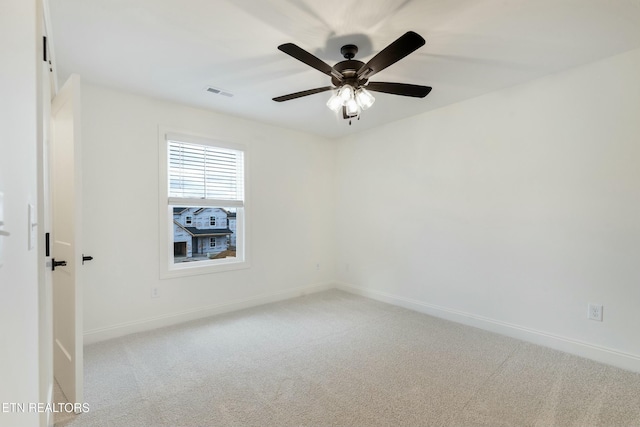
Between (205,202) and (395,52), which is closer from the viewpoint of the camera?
(395,52)

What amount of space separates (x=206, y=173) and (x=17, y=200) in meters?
2.92

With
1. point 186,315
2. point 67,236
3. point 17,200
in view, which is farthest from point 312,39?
point 186,315

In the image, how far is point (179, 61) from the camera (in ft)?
8.00

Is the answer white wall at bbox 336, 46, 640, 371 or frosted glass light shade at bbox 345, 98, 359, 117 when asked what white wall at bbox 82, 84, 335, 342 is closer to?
white wall at bbox 336, 46, 640, 371

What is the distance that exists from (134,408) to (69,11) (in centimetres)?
247

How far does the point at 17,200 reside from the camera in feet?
2.70

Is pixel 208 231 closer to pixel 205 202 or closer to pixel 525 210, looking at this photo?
pixel 205 202

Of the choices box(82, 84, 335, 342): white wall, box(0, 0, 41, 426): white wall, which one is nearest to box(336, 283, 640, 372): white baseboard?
box(82, 84, 335, 342): white wall

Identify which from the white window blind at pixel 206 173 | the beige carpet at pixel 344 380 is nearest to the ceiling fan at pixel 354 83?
the white window blind at pixel 206 173

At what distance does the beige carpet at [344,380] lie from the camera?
1.85m

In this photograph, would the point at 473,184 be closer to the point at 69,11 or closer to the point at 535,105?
the point at 535,105

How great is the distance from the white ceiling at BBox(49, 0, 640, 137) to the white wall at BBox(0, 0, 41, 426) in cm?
103

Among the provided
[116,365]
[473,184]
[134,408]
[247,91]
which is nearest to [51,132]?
[247,91]

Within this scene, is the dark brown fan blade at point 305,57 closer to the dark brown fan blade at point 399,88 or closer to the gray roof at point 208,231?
the dark brown fan blade at point 399,88
